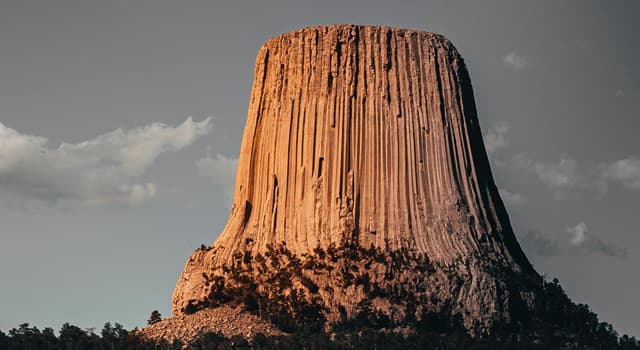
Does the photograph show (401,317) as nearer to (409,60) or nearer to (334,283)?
(334,283)

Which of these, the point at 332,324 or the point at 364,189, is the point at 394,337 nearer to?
the point at 332,324

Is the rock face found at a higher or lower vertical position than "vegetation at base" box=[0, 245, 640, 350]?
higher

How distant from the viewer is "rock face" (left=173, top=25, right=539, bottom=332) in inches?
3147

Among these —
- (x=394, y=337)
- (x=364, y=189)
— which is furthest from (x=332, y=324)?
(x=364, y=189)

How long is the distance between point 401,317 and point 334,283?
11.7 ft

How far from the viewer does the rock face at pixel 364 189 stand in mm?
79938

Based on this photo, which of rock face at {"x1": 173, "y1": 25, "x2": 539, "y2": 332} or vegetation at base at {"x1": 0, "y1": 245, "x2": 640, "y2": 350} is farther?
rock face at {"x1": 173, "y1": 25, "x2": 539, "y2": 332}

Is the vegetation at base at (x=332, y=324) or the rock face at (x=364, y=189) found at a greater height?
the rock face at (x=364, y=189)

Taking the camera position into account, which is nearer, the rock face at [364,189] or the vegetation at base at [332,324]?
the vegetation at base at [332,324]

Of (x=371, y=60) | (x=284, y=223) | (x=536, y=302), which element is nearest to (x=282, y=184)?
(x=284, y=223)

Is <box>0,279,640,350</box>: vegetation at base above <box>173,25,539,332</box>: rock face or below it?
below

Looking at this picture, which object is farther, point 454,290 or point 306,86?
point 306,86

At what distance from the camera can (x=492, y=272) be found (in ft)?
267

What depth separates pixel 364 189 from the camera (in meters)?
82.7
